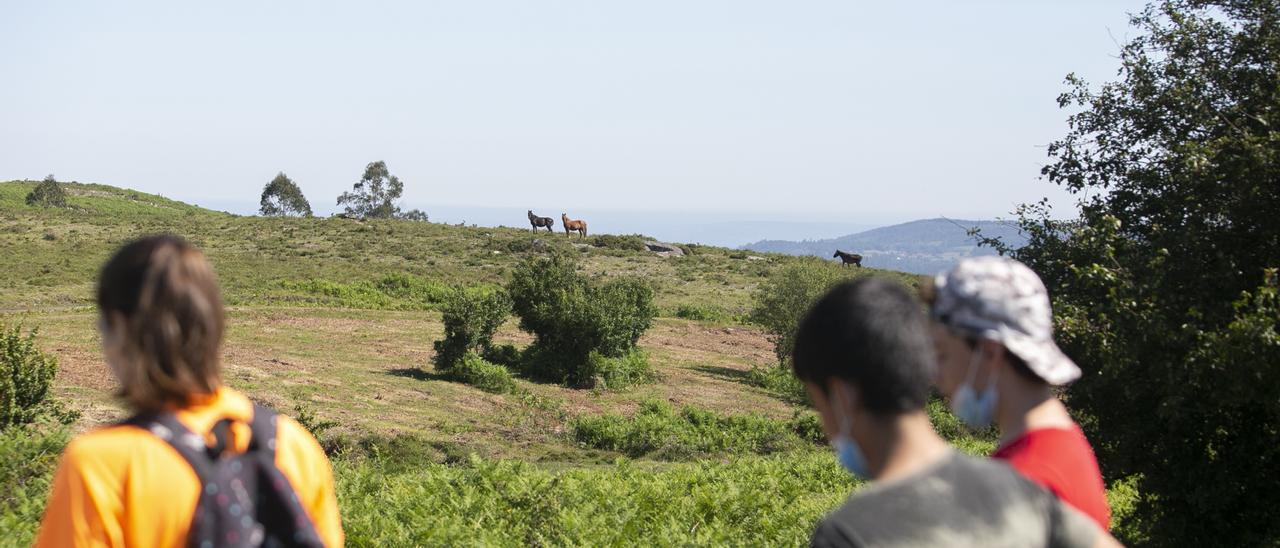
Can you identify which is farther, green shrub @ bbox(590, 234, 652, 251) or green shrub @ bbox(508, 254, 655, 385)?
green shrub @ bbox(590, 234, 652, 251)

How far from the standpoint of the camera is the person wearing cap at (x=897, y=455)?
205 centimetres

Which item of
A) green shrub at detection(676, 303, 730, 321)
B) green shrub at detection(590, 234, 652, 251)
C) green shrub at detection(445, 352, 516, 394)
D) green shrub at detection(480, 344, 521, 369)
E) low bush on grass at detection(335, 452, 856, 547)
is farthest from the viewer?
green shrub at detection(590, 234, 652, 251)

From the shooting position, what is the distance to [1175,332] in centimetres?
1034

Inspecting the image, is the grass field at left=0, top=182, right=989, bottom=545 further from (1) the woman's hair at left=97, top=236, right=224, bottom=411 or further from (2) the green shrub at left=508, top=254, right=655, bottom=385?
(1) the woman's hair at left=97, top=236, right=224, bottom=411

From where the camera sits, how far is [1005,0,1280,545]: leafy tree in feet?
32.7

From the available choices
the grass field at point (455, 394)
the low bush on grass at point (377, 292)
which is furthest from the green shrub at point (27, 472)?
the low bush on grass at point (377, 292)

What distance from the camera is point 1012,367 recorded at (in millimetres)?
A: 2672

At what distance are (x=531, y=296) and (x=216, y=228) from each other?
44.1 metres

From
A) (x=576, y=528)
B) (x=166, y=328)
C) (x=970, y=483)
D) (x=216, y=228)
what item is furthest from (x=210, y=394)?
(x=216, y=228)

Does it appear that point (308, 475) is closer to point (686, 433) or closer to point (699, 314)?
point (686, 433)

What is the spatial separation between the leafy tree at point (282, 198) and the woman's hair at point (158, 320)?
109576 mm

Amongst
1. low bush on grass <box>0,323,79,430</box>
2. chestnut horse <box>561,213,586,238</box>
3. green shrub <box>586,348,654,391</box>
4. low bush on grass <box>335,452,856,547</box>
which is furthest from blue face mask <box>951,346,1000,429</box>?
chestnut horse <box>561,213,586,238</box>

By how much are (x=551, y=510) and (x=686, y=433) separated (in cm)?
1563

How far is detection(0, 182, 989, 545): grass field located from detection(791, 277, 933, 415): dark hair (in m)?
7.25
